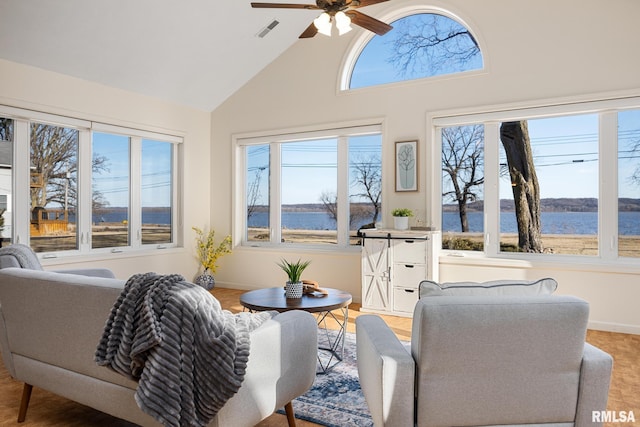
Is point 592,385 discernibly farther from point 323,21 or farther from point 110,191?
point 110,191

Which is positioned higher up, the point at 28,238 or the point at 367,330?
the point at 28,238

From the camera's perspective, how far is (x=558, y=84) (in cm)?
429

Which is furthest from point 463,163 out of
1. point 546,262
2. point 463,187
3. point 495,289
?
point 495,289

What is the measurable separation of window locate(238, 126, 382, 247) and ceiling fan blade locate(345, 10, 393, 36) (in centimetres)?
199

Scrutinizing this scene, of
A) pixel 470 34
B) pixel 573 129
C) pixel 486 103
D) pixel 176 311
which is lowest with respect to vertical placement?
pixel 176 311

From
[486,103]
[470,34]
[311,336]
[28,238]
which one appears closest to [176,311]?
[311,336]

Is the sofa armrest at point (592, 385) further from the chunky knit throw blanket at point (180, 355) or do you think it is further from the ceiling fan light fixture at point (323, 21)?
the ceiling fan light fixture at point (323, 21)

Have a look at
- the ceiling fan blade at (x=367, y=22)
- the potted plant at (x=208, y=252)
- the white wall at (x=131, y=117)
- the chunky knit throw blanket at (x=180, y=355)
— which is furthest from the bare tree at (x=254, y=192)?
the chunky knit throw blanket at (x=180, y=355)

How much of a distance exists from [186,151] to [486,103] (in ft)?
13.2

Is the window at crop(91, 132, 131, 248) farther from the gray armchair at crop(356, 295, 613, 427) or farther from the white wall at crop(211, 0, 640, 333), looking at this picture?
the gray armchair at crop(356, 295, 613, 427)

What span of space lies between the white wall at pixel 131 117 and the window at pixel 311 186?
0.68m

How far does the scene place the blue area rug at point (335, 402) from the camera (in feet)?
7.72

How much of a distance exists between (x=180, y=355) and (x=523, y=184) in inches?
165

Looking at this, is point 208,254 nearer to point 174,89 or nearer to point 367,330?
point 174,89
